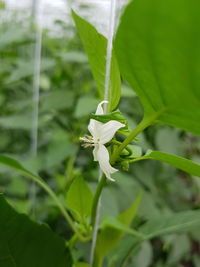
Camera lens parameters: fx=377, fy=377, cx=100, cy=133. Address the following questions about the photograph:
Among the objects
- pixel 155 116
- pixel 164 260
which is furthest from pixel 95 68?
pixel 164 260

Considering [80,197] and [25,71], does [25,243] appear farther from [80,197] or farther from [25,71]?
[25,71]

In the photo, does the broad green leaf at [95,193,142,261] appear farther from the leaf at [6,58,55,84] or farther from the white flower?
the leaf at [6,58,55,84]

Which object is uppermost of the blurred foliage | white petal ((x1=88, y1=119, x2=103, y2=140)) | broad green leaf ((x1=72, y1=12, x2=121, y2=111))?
broad green leaf ((x1=72, y1=12, x2=121, y2=111))

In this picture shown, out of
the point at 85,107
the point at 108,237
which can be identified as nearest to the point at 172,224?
the point at 108,237

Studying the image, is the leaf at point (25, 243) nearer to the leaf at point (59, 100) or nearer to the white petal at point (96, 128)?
the white petal at point (96, 128)

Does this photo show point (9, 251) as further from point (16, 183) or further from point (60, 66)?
point (60, 66)

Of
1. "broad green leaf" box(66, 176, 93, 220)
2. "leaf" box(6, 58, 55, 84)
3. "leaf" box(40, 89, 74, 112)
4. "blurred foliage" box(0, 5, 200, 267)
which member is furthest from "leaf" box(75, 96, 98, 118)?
"broad green leaf" box(66, 176, 93, 220)
